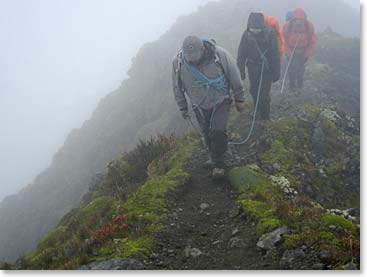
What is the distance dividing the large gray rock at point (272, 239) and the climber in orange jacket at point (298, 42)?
886 centimetres

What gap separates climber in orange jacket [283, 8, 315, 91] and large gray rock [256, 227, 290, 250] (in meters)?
8.86

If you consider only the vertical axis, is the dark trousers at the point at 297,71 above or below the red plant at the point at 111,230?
above

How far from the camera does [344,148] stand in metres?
9.68

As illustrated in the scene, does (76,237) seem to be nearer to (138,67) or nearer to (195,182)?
(195,182)

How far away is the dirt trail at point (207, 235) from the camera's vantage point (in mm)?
6285

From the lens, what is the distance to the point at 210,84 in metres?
8.77

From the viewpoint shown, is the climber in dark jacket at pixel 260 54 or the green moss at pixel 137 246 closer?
the green moss at pixel 137 246

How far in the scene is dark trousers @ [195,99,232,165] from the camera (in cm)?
897

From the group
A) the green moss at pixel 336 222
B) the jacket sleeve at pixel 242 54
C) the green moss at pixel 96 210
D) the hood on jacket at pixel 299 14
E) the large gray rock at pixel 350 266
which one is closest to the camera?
the large gray rock at pixel 350 266

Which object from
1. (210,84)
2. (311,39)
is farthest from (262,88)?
(311,39)

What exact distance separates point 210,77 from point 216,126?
0.92 meters

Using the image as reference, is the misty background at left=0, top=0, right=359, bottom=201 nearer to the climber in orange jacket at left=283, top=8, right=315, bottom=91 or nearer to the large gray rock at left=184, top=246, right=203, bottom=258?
the climber in orange jacket at left=283, top=8, right=315, bottom=91

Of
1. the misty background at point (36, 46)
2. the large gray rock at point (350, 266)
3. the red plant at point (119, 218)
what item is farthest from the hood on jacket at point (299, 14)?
the large gray rock at point (350, 266)

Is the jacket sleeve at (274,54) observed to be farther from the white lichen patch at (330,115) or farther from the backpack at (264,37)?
the white lichen patch at (330,115)
